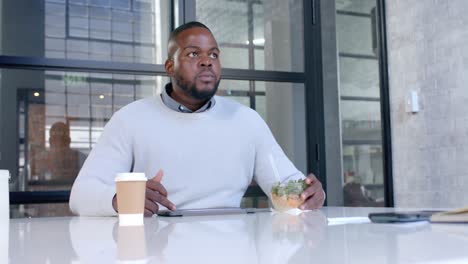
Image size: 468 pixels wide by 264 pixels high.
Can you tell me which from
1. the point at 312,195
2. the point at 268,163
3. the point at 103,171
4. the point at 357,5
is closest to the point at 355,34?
the point at 357,5

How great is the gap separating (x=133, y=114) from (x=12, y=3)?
159cm

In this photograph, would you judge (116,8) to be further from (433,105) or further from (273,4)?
(433,105)

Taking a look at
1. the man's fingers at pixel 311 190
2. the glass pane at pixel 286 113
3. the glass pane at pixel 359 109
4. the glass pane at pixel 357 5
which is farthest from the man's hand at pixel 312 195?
the glass pane at pixel 357 5

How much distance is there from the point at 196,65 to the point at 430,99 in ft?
4.94

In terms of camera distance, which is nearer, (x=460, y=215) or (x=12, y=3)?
(x=460, y=215)

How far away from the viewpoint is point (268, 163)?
193cm

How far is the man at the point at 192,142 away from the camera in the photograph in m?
1.76

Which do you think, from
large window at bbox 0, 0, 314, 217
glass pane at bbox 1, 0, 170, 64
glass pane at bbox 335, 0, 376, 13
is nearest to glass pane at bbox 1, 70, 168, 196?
large window at bbox 0, 0, 314, 217

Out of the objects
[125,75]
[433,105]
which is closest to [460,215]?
[433,105]

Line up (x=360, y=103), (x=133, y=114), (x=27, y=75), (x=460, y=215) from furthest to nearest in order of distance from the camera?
(x=360, y=103) → (x=27, y=75) → (x=133, y=114) → (x=460, y=215)

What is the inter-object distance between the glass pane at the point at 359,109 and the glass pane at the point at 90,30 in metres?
1.14

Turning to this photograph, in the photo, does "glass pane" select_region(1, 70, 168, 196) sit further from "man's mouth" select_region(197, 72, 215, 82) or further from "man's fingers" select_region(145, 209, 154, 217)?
"man's fingers" select_region(145, 209, 154, 217)

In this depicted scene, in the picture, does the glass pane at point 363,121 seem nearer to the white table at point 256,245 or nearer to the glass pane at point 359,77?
the glass pane at point 359,77

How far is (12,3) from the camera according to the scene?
9.75 ft
